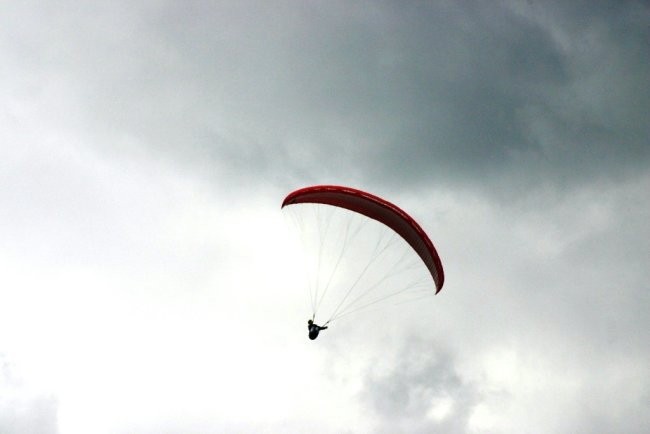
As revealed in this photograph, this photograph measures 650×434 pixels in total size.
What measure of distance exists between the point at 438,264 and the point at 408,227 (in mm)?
3655

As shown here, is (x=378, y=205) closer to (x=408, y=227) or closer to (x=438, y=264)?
(x=408, y=227)

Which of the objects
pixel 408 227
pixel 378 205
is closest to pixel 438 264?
pixel 408 227

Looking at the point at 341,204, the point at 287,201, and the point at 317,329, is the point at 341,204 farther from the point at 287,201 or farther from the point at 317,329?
the point at 317,329

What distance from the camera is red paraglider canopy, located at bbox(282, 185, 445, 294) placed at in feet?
138

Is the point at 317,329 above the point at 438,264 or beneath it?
beneath

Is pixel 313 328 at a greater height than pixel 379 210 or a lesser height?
lesser

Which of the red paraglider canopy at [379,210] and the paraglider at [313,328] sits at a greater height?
the red paraglider canopy at [379,210]

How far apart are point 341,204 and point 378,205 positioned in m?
3.49

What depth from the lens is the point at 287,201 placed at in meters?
A: 41.9

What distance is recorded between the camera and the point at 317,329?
4347cm

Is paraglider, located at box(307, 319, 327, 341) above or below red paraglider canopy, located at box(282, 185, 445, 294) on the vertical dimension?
below

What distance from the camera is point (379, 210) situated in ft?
142

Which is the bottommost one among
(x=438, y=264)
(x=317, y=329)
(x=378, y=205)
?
(x=317, y=329)

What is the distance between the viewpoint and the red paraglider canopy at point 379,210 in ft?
138
